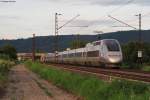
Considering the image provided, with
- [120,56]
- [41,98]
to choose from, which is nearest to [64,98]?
[41,98]

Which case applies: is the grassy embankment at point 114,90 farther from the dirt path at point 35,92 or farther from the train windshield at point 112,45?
the train windshield at point 112,45

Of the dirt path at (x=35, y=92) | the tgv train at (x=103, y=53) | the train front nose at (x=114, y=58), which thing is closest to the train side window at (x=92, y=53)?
the tgv train at (x=103, y=53)

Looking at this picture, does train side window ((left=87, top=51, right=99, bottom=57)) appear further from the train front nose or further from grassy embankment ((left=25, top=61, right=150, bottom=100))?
grassy embankment ((left=25, top=61, right=150, bottom=100))

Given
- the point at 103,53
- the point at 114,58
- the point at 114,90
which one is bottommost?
the point at 114,90

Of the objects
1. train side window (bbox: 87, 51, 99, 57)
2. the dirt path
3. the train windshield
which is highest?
the train windshield

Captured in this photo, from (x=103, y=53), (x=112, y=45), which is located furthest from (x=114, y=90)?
(x=103, y=53)

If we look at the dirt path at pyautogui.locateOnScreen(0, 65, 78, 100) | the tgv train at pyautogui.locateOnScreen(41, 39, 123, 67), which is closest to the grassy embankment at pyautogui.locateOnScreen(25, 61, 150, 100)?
the dirt path at pyautogui.locateOnScreen(0, 65, 78, 100)

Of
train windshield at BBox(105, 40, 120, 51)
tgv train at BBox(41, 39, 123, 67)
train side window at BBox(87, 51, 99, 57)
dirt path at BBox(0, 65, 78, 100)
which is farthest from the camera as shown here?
train side window at BBox(87, 51, 99, 57)

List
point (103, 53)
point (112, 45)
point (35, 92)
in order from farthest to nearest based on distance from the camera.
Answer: point (103, 53) → point (112, 45) → point (35, 92)

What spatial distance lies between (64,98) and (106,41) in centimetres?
2769

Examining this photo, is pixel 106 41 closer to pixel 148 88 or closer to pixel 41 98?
pixel 41 98

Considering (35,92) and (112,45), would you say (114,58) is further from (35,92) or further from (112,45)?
(35,92)

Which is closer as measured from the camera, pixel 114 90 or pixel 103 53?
pixel 114 90

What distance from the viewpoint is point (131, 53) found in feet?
362
